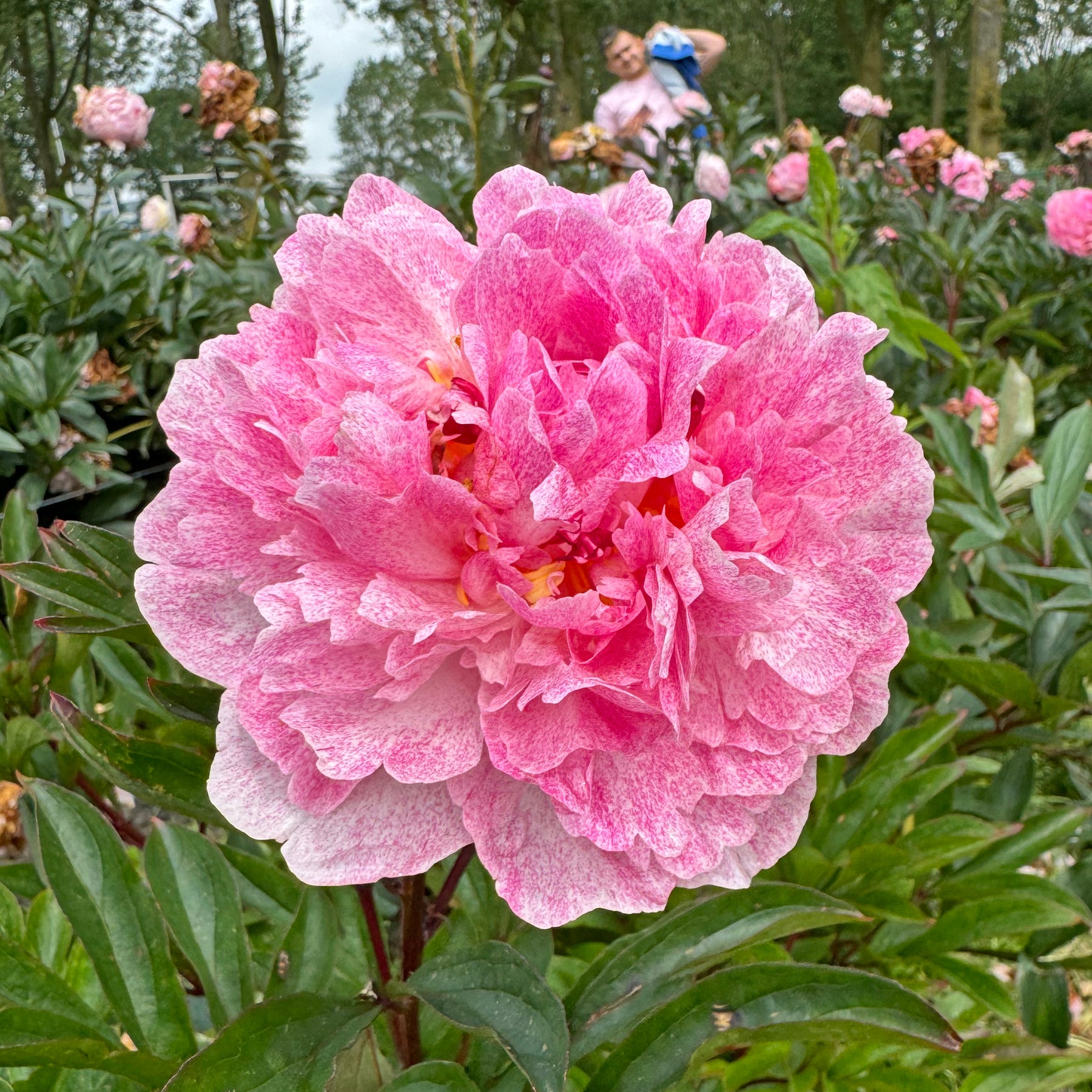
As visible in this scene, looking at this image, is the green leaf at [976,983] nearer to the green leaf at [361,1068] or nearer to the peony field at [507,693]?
the peony field at [507,693]

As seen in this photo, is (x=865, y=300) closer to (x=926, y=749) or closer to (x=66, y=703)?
(x=926, y=749)

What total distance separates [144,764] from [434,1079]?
27 cm

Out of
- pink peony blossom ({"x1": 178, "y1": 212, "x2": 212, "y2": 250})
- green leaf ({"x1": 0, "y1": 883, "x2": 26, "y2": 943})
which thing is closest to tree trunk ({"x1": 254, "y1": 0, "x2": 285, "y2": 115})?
pink peony blossom ({"x1": 178, "y1": 212, "x2": 212, "y2": 250})

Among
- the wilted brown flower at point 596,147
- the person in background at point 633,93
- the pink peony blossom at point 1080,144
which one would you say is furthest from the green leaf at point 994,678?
the pink peony blossom at point 1080,144

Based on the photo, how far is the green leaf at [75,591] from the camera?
Answer: 640mm

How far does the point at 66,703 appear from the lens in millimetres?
607

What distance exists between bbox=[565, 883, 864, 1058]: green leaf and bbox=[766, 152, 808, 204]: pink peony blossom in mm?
2476

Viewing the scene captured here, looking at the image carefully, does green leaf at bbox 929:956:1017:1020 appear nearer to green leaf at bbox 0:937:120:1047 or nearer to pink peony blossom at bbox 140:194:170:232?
green leaf at bbox 0:937:120:1047

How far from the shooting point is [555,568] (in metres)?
0.55

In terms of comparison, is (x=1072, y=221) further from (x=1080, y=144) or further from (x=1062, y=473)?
(x=1062, y=473)

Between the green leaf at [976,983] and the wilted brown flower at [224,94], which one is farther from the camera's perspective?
the wilted brown flower at [224,94]

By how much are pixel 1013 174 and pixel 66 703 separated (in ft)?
20.8

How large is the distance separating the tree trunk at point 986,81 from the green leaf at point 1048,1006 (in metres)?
7.11

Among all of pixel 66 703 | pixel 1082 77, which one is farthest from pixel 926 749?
pixel 1082 77
